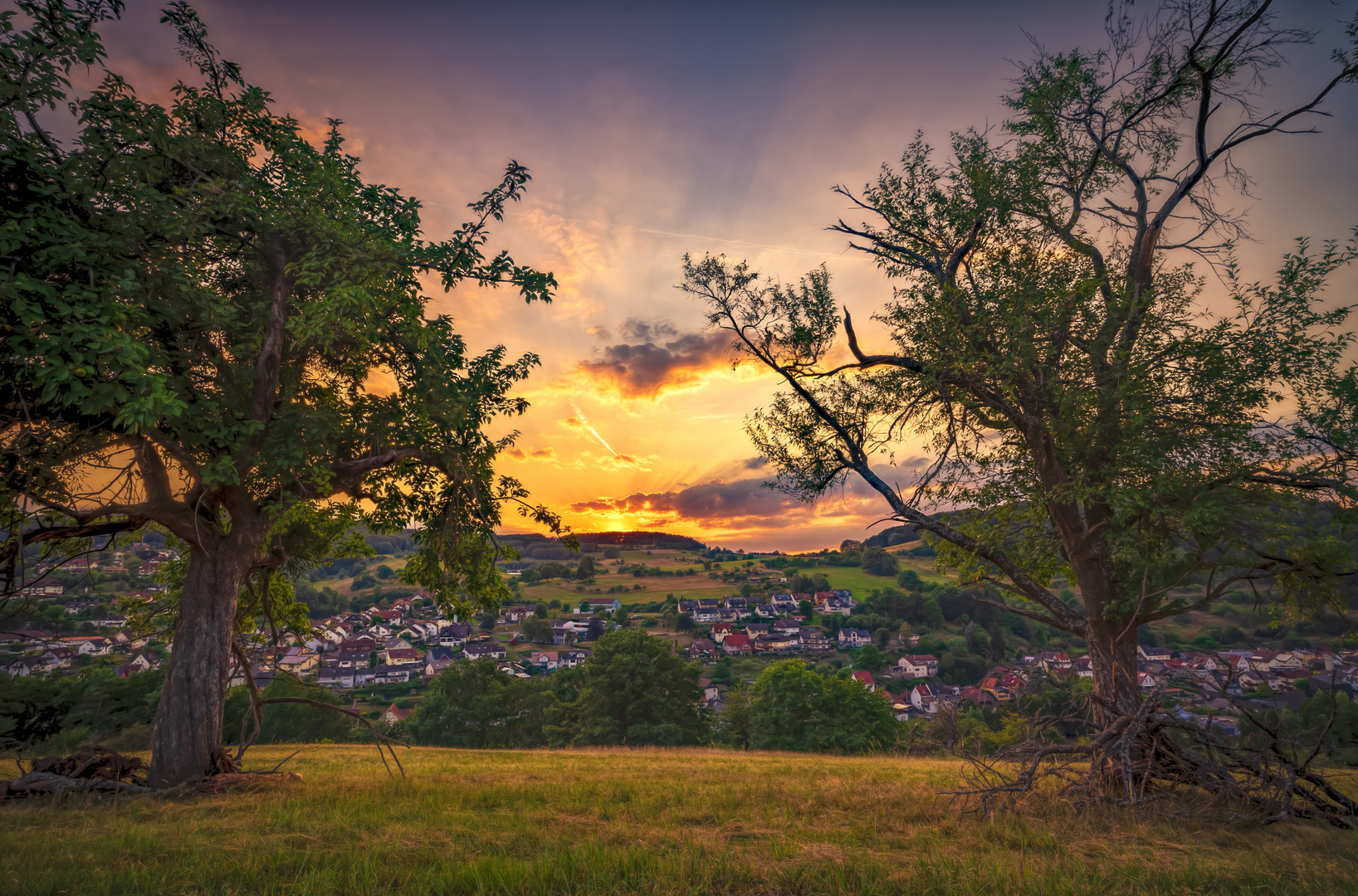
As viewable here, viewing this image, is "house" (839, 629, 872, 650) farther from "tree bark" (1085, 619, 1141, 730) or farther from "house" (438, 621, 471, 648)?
"tree bark" (1085, 619, 1141, 730)

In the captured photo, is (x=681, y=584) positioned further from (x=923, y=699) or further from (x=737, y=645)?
(x=923, y=699)

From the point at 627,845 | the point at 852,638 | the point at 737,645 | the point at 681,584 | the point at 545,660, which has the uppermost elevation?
the point at 627,845

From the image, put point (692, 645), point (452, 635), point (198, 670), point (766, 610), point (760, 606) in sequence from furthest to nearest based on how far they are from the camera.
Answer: point (760, 606)
point (766, 610)
point (452, 635)
point (692, 645)
point (198, 670)

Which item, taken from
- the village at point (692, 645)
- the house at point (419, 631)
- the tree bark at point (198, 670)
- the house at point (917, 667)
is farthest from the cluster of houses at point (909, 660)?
the house at point (419, 631)

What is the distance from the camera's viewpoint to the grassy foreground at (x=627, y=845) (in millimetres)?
4926

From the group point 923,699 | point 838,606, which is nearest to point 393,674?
point 923,699

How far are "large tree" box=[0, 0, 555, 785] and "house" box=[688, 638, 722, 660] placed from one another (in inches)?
3996

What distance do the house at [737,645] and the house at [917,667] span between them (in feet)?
95.9

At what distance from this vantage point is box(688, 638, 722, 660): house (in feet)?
352

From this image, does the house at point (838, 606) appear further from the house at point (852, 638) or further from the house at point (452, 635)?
the house at point (452, 635)

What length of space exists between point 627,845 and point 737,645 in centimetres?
11657

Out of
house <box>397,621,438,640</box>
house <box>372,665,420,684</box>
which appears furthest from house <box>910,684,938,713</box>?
house <box>397,621,438,640</box>

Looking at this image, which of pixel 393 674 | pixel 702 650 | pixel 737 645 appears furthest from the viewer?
pixel 737 645

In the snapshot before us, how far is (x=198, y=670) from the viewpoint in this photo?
9.52m
